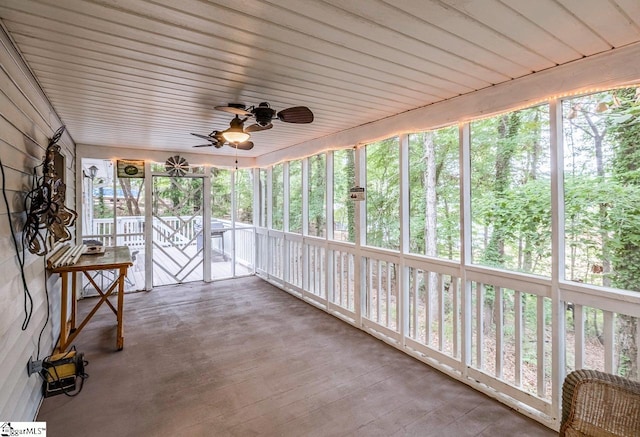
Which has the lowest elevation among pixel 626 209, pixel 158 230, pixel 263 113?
pixel 158 230

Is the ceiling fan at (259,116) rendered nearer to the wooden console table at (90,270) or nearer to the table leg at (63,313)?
the wooden console table at (90,270)

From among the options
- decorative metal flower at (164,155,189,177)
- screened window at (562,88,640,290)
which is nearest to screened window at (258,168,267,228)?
decorative metal flower at (164,155,189,177)

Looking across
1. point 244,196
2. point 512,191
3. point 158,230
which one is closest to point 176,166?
point 158,230

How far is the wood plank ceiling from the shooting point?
1449 millimetres

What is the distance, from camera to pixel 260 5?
141cm

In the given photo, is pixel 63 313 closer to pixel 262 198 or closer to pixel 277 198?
pixel 277 198

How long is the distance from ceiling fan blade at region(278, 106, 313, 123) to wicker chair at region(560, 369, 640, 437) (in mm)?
2262

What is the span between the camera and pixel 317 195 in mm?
4758

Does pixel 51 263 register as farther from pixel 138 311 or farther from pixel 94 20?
pixel 94 20

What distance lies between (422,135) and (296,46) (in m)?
2.14

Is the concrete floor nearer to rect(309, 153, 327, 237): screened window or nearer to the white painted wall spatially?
the white painted wall

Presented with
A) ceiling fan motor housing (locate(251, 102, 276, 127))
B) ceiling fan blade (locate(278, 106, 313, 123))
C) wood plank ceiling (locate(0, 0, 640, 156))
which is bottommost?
ceiling fan blade (locate(278, 106, 313, 123))

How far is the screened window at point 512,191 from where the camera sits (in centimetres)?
240

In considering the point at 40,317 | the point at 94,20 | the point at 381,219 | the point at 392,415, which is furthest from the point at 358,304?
the point at 94,20
